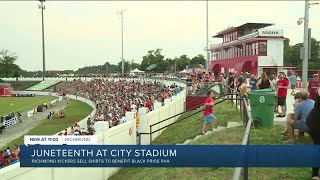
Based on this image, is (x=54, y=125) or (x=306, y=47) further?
(x=54, y=125)

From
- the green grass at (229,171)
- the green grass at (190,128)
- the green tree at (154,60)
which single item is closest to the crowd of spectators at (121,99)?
the green grass at (190,128)

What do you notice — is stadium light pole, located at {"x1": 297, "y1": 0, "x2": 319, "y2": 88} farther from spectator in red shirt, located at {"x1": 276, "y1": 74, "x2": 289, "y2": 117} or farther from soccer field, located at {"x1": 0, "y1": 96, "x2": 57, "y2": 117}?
soccer field, located at {"x1": 0, "y1": 96, "x2": 57, "y2": 117}

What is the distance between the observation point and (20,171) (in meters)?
6.75

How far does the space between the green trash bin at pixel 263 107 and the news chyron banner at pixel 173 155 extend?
5.01 meters

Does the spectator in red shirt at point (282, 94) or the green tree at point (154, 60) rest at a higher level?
the green tree at point (154, 60)

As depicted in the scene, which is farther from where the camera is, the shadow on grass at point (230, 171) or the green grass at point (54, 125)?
the green grass at point (54, 125)

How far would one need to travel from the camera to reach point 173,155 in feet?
17.2

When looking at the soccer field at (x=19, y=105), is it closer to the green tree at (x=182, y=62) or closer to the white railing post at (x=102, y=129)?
the white railing post at (x=102, y=129)

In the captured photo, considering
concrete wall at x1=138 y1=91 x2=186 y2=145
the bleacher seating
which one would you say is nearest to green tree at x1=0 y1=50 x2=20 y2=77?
the bleacher seating

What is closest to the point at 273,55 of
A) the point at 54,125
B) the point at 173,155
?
the point at 54,125

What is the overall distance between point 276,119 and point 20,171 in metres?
7.68

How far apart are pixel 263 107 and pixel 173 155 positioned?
18.1ft

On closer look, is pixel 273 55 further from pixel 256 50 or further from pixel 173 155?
pixel 173 155

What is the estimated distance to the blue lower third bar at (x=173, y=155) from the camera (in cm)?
495
